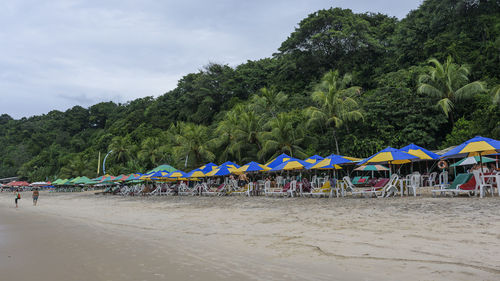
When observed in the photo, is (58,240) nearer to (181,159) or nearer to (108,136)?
(181,159)

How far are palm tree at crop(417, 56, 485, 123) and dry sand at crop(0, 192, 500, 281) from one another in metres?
15.3

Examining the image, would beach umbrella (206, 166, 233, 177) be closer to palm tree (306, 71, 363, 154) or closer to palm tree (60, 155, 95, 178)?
palm tree (306, 71, 363, 154)

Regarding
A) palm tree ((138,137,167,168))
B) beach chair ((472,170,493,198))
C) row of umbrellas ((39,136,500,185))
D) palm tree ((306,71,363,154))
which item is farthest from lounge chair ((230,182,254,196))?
palm tree ((138,137,167,168))

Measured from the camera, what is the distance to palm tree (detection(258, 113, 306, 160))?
24859 millimetres

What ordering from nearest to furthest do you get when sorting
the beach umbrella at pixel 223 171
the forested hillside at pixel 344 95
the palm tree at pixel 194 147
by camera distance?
the beach umbrella at pixel 223 171 < the forested hillside at pixel 344 95 < the palm tree at pixel 194 147

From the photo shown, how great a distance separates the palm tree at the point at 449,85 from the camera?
2045 cm

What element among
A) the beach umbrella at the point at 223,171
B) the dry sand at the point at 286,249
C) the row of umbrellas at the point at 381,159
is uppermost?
the row of umbrellas at the point at 381,159

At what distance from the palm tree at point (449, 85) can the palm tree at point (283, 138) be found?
880 centimetres

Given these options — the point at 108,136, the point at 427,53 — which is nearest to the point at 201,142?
the point at 427,53

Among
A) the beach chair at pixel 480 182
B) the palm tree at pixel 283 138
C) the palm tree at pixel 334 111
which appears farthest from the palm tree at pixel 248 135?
the beach chair at pixel 480 182

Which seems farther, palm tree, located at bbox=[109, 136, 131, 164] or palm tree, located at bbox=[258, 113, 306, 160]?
palm tree, located at bbox=[109, 136, 131, 164]

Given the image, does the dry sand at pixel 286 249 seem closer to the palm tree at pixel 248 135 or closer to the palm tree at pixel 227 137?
the palm tree at pixel 248 135

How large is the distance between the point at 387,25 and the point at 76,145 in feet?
190

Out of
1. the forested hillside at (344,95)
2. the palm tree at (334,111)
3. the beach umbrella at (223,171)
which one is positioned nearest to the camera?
the beach umbrella at (223,171)
